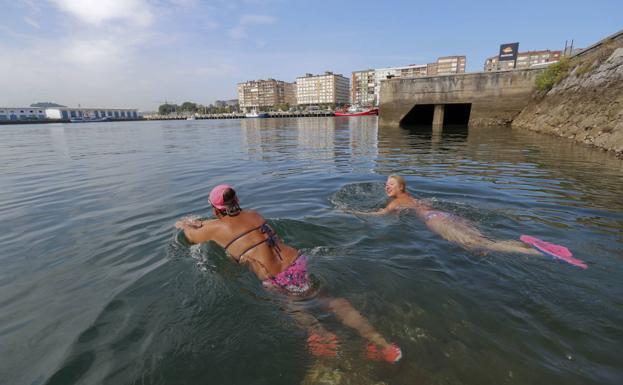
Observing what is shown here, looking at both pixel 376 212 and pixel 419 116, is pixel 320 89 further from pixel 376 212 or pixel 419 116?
pixel 376 212

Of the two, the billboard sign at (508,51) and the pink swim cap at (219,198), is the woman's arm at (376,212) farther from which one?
the billboard sign at (508,51)

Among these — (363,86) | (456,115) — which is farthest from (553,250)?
(363,86)

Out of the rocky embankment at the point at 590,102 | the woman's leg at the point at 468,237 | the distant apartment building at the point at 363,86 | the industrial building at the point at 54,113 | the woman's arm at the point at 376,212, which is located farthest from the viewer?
the distant apartment building at the point at 363,86

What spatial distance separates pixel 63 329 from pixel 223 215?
6.27ft

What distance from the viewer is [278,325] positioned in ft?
10.3

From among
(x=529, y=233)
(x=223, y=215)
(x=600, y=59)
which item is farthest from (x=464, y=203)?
(x=600, y=59)

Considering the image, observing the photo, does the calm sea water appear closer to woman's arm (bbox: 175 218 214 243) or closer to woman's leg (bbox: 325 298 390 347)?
woman's leg (bbox: 325 298 390 347)

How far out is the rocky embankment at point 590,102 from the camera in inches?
497

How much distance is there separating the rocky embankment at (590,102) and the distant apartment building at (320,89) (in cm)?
16493

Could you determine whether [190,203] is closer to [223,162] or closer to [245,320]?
[245,320]

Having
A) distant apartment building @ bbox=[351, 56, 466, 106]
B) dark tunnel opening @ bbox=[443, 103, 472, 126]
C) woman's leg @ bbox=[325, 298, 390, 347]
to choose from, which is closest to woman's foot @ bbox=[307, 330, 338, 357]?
woman's leg @ bbox=[325, 298, 390, 347]

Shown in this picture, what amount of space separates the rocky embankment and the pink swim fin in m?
9.79

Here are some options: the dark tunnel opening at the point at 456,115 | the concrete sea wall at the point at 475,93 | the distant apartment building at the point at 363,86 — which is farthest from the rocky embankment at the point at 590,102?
the distant apartment building at the point at 363,86

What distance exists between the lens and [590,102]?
1482cm
